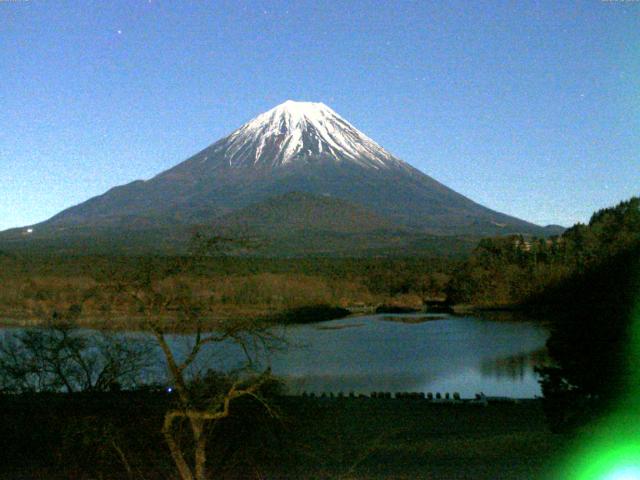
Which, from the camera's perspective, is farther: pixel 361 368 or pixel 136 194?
pixel 136 194

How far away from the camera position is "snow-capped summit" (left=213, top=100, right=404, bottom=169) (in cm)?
8338

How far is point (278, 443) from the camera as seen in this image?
737 centimetres

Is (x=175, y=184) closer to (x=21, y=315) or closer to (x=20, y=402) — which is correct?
(x=21, y=315)

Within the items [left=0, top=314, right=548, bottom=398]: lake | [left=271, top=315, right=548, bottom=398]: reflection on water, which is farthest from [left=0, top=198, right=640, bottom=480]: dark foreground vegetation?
[left=271, top=315, right=548, bottom=398]: reflection on water

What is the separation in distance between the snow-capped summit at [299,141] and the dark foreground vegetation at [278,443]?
7312 centimetres

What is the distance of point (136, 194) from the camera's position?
7969 centimetres

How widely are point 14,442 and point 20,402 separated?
106 centimetres

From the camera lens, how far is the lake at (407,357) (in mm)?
13656

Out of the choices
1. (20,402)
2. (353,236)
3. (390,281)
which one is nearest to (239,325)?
(20,402)

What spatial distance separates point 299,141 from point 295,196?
18333mm

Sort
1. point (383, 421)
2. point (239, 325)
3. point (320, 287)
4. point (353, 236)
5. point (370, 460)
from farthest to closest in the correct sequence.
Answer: point (353, 236)
point (320, 287)
point (383, 421)
point (370, 460)
point (239, 325)

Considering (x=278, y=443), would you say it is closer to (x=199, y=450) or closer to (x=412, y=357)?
(x=199, y=450)

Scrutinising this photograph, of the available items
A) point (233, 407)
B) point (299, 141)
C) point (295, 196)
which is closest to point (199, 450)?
point (233, 407)

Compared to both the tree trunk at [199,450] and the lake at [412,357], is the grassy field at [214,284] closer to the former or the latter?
the tree trunk at [199,450]
